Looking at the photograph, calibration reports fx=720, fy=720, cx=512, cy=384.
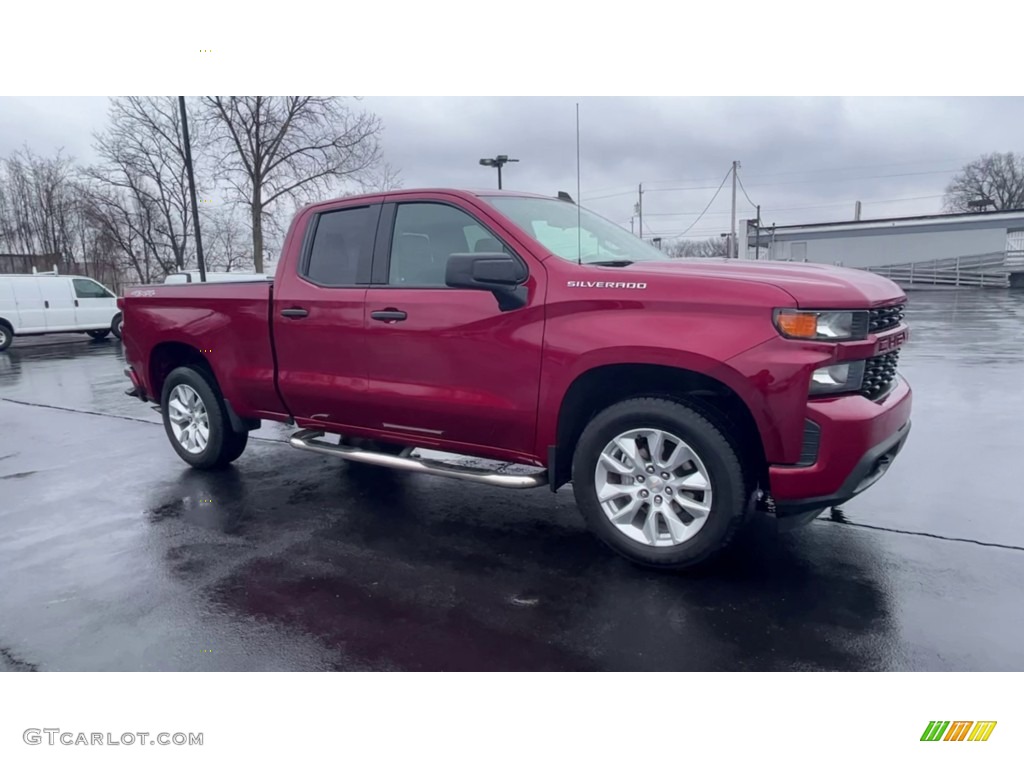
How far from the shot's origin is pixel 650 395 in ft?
11.6

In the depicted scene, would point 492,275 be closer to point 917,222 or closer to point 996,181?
point 917,222

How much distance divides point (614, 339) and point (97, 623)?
2.71 m

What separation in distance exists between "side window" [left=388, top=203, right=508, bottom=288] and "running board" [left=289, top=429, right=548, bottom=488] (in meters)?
1.04

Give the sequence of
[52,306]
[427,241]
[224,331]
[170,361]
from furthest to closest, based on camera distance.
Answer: [52,306] < [170,361] < [224,331] < [427,241]

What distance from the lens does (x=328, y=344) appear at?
457cm

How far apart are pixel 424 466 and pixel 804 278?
226 centimetres

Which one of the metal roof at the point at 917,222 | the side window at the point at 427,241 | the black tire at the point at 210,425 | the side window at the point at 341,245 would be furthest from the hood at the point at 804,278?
the metal roof at the point at 917,222

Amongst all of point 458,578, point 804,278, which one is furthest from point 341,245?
point 804,278

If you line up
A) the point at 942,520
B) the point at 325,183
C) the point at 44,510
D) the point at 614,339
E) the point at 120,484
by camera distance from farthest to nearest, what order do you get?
the point at 325,183 < the point at 120,484 < the point at 44,510 < the point at 942,520 < the point at 614,339

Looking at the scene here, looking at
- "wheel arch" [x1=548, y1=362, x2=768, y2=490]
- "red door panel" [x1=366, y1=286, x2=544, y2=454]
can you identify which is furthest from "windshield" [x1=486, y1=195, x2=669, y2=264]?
"wheel arch" [x1=548, y1=362, x2=768, y2=490]

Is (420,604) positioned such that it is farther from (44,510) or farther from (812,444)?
(44,510)

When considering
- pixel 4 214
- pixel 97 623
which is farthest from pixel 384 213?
pixel 4 214

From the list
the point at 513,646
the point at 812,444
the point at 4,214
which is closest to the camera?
the point at 513,646

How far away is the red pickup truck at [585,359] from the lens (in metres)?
3.20
